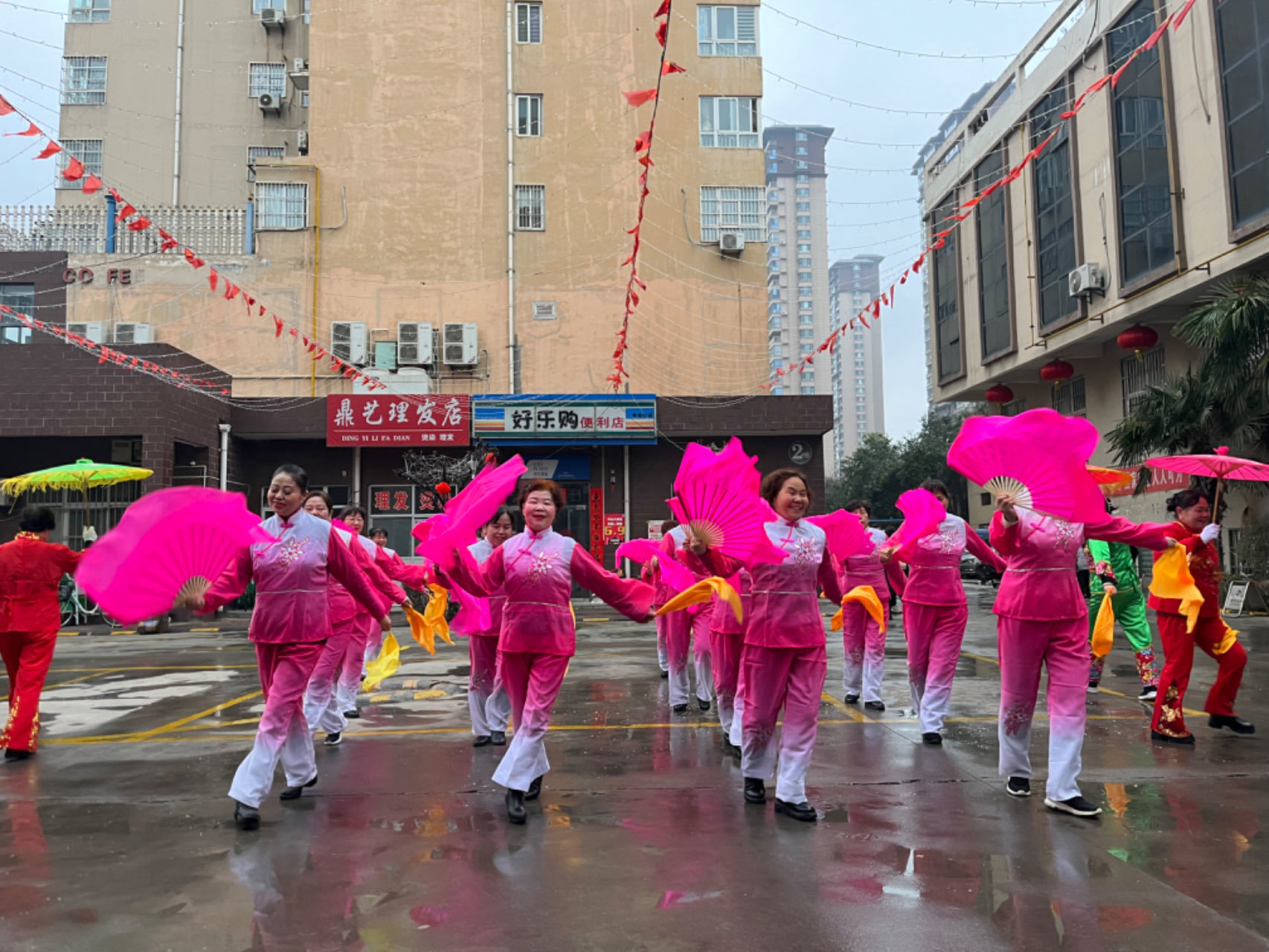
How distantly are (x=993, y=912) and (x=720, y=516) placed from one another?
6.74 feet

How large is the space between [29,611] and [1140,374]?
72.1 ft

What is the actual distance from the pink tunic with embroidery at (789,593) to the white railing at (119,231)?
22095 mm

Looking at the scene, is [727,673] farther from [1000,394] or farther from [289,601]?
[1000,394]

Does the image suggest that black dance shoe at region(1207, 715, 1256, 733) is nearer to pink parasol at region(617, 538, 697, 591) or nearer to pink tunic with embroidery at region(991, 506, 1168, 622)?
pink tunic with embroidery at region(991, 506, 1168, 622)

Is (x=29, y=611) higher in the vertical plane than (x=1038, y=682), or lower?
higher

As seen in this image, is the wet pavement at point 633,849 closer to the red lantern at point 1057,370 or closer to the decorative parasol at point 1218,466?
the decorative parasol at point 1218,466

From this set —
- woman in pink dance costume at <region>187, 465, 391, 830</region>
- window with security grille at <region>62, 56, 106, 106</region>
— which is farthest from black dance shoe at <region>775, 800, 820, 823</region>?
window with security grille at <region>62, 56, 106, 106</region>

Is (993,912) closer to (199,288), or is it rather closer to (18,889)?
(18,889)

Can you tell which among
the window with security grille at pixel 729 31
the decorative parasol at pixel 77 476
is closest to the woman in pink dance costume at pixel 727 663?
the decorative parasol at pixel 77 476

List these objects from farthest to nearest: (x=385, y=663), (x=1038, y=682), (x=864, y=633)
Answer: (x=864, y=633) < (x=385, y=663) < (x=1038, y=682)

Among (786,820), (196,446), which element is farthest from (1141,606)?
(196,446)

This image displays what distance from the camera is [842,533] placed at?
5355 millimetres

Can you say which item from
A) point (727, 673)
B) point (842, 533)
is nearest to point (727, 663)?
point (727, 673)

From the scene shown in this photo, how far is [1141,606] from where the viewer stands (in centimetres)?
755
